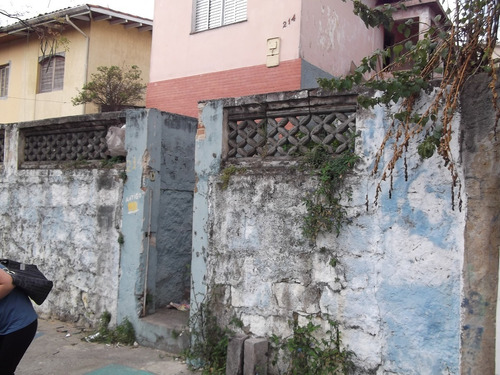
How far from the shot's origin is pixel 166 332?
16.8 feet

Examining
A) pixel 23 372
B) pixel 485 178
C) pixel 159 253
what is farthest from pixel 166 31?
pixel 485 178

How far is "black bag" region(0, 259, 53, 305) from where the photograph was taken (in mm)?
3426

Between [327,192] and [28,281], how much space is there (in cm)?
248

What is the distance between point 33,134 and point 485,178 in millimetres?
6225

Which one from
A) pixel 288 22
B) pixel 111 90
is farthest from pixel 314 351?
pixel 111 90

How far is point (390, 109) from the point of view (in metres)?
3.81

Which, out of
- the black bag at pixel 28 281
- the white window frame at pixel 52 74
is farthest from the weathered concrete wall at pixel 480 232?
the white window frame at pixel 52 74

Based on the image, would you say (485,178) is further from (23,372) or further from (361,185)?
(23,372)

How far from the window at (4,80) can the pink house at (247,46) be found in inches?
266

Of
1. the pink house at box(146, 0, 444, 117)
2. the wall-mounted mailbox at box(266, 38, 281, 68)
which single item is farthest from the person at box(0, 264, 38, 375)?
the wall-mounted mailbox at box(266, 38, 281, 68)

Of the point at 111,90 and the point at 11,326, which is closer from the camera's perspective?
the point at 11,326

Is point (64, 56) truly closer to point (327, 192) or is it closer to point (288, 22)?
point (288, 22)

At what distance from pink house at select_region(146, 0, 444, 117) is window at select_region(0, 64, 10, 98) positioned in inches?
266

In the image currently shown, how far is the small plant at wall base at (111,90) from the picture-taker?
1100 centimetres
